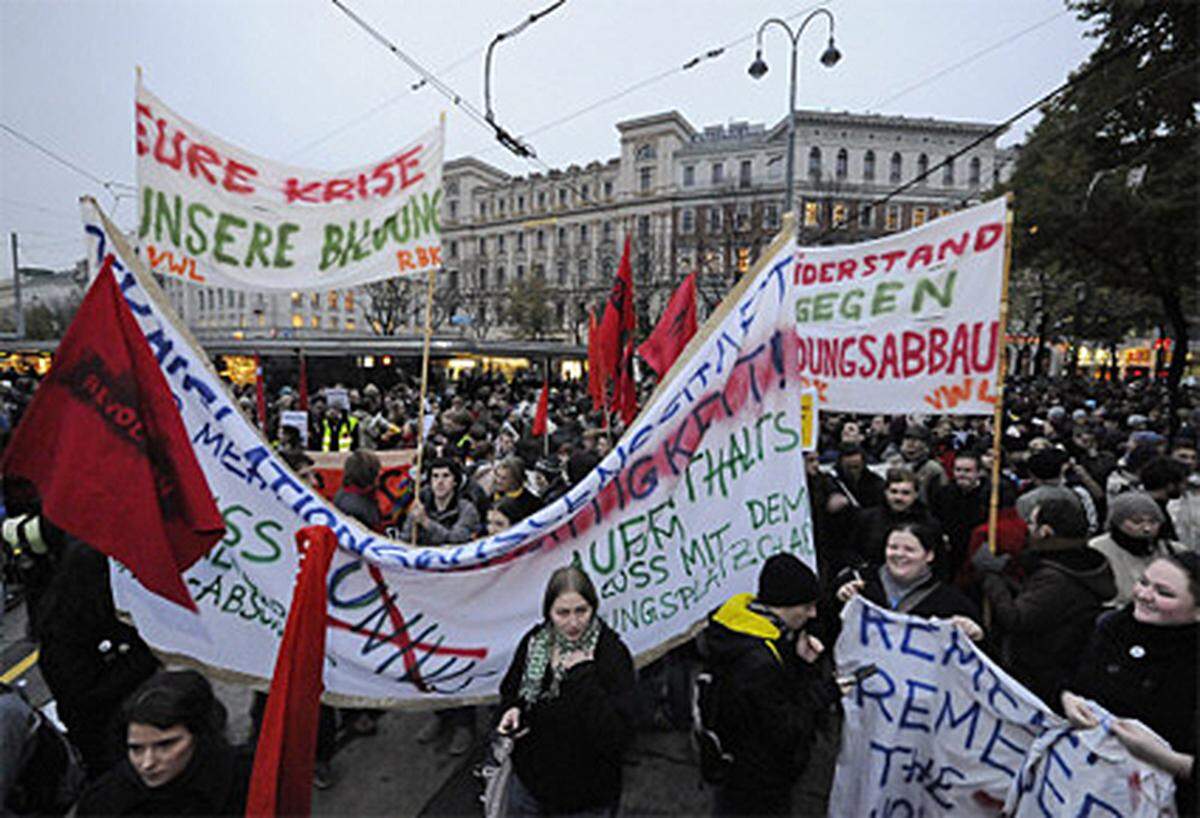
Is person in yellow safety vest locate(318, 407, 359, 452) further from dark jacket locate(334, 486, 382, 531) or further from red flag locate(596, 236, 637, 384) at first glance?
dark jacket locate(334, 486, 382, 531)

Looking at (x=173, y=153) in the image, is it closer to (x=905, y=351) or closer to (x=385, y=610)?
(x=385, y=610)

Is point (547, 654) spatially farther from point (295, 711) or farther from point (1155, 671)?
point (1155, 671)

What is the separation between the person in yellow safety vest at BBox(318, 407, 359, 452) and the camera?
29.9ft

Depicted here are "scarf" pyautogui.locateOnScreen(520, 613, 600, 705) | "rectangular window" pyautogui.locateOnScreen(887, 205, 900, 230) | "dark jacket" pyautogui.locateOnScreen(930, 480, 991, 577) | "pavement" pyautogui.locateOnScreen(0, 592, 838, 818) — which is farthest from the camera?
"rectangular window" pyautogui.locateOnScreen(887, 205, 900, 230)

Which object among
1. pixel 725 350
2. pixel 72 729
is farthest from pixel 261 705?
pixel 725 350

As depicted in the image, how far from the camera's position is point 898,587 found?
281 cm

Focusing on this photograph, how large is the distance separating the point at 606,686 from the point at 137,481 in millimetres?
1910

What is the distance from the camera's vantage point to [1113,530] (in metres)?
3.03

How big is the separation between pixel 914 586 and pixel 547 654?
5.75ft

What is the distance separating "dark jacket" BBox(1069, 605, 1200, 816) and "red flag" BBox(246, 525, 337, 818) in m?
2.73

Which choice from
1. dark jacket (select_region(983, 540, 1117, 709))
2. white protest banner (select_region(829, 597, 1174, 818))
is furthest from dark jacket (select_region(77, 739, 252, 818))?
dark jacket (select_region(983, 540, 1117, 709))

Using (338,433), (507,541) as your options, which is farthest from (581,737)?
(338,433)

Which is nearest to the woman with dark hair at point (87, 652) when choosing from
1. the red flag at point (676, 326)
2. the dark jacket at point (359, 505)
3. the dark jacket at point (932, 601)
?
the dark jacket at point (359, 505)

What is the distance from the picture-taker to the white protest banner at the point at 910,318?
3580mm
